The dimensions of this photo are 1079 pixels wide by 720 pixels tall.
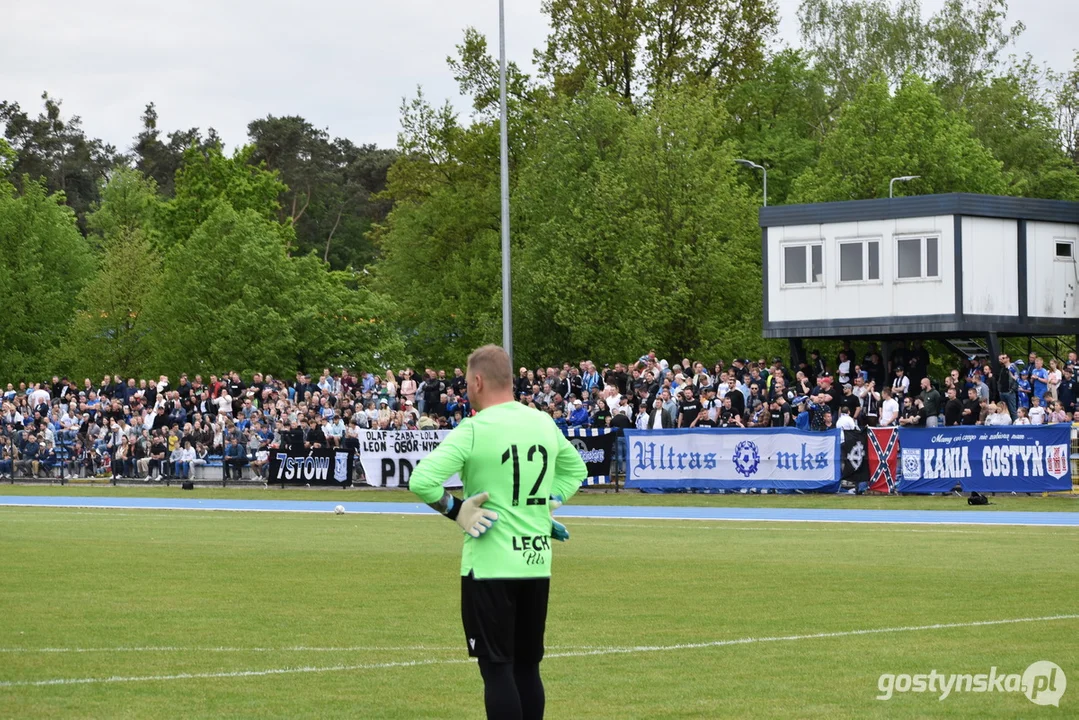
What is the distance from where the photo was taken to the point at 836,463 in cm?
3322

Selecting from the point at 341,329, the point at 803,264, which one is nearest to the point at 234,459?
the point at 803,264

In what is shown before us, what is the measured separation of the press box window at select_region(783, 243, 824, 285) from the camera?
44.9m

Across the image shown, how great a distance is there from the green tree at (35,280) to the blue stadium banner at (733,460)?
118ft

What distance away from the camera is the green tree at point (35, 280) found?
65.8m

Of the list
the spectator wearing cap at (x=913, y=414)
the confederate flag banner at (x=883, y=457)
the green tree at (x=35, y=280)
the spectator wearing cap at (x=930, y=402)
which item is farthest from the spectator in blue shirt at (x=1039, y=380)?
the green tree at (x=35, y=280)

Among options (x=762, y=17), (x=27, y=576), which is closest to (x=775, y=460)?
(x=27, y=576)

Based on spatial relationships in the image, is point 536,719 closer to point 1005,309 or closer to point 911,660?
point 911,660

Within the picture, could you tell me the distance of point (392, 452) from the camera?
38188mm

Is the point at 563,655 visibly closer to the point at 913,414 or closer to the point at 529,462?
the point at 529,462

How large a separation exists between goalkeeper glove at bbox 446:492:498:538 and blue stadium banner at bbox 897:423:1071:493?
24.8 m

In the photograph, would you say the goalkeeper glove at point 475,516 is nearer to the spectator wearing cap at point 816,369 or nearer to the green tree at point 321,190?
the spectator wearing cap at point 816,369

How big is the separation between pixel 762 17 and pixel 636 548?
5213 cm

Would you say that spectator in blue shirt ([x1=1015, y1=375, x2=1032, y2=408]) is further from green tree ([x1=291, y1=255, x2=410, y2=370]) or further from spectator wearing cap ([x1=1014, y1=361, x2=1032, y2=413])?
green tree ([x1=291, y1=255, x2=410, y2=370])

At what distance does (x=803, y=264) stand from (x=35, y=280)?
3572 centimetres
